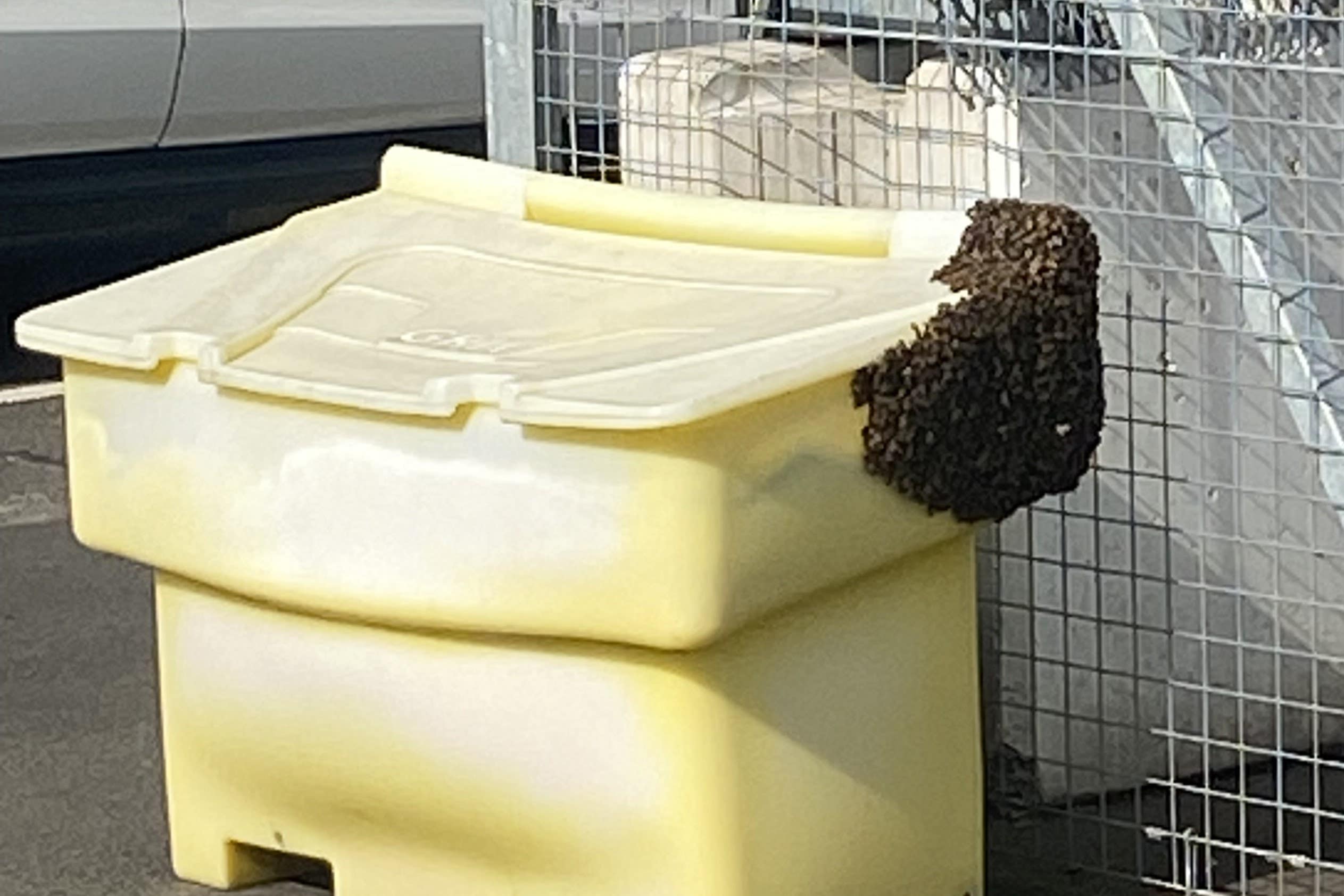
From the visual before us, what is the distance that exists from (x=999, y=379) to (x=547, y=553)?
569 millimetres

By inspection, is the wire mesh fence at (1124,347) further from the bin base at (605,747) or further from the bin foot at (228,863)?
the bin foot at (228,863)

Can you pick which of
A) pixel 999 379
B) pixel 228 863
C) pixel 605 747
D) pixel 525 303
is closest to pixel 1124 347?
pixel 999 379

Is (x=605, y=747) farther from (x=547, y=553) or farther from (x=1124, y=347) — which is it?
(x=1124, y=347)

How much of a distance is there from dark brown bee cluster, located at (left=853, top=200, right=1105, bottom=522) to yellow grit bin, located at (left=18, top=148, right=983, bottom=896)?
4 cm

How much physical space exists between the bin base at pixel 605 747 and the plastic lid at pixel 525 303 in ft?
0.97

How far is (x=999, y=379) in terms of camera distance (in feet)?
10.4

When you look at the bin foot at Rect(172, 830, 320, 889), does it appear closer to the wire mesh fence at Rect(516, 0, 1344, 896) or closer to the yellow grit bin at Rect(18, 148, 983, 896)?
the yellow grit bin at Rect(18, 148, 983, 896)

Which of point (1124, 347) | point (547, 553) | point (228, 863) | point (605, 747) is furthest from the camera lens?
point (1124, 347)

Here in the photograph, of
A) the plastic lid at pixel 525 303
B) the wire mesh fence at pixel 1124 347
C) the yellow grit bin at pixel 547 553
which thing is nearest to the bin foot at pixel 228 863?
the yellow grit bin at pixel 547 553

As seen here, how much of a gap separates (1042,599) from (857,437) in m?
0.91

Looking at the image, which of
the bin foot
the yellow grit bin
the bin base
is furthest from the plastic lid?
the bin foot

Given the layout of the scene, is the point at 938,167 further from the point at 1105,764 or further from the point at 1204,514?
Result: the point at 1105,764

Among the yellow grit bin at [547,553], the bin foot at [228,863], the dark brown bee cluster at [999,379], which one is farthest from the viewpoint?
the bin foot at [228,863]

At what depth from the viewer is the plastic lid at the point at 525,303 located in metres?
2.98
